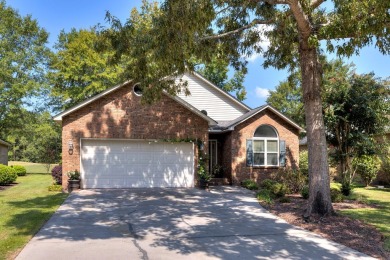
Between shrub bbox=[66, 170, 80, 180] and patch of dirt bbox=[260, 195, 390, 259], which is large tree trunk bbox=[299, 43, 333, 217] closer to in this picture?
patch of dirt bbox=[260, 195, 390, 259]

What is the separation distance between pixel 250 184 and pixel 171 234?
414 inches

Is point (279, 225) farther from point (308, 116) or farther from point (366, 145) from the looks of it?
point (366, 145)

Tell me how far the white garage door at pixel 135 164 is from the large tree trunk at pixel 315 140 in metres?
8.39

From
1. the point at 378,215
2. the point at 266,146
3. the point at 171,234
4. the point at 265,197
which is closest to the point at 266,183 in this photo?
the point at 266,146

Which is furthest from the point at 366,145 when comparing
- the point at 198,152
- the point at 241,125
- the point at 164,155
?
the point at 164,155

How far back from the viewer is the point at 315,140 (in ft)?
34.9

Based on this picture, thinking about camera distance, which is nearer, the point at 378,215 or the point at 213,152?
the point at 378,215

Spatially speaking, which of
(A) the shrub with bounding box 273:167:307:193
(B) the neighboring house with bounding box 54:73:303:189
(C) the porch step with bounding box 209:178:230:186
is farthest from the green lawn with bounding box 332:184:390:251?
(C) the porch step with bounding box 209:178:230:186

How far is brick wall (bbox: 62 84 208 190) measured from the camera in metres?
16.8

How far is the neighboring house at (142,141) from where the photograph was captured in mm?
16922

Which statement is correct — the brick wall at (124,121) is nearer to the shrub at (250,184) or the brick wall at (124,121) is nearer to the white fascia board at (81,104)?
the white fascia board at (81,104)

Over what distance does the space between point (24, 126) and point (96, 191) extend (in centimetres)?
2154

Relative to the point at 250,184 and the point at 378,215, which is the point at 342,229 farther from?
the point at 250,184

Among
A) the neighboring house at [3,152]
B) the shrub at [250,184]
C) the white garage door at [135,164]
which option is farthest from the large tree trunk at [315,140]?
the neighboring house at [3,152]
